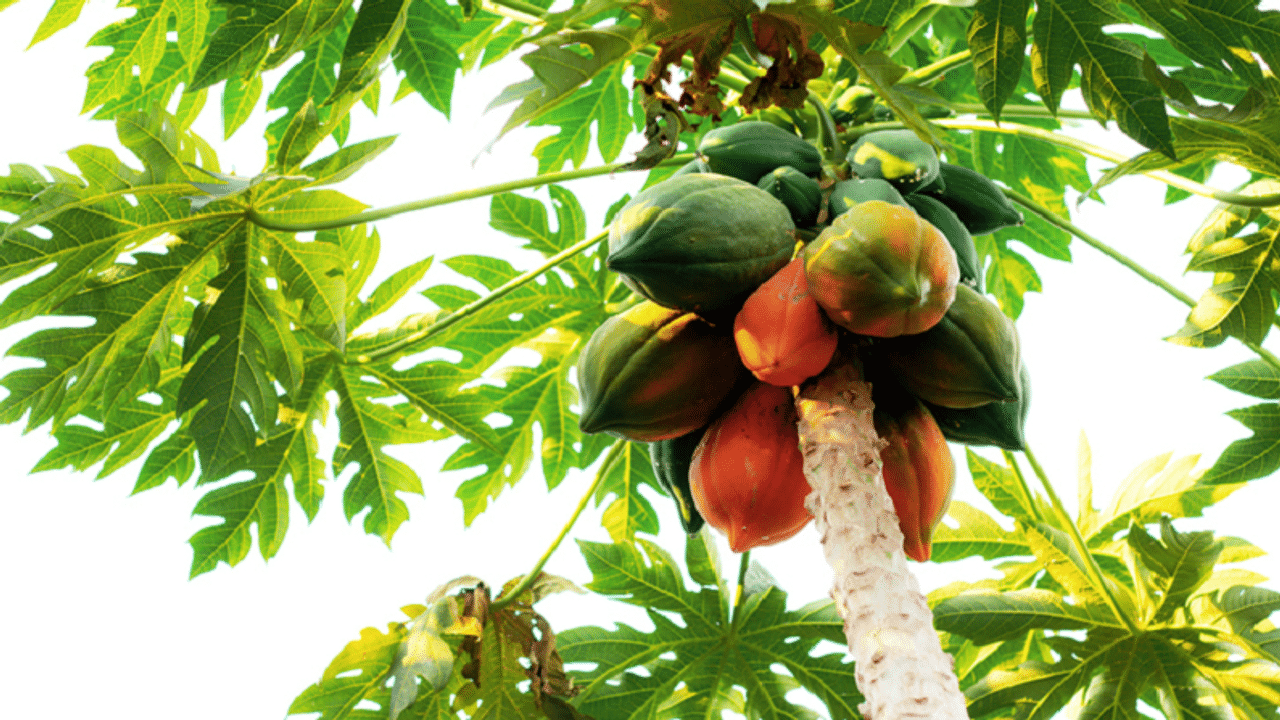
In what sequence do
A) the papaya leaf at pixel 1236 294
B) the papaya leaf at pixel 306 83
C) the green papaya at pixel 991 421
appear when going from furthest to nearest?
the papaya leaf at pixel 306 83
the papaya leaf at pixel 1236 294
the green papaya at pixel 991 421

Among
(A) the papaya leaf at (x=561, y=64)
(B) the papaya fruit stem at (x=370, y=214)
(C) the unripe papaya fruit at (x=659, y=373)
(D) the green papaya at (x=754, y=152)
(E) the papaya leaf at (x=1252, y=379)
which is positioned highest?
(A) the papaya leaf at (x=561, y=64)

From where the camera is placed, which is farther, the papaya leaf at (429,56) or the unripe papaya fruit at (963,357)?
the papaya leaf at (429,56)

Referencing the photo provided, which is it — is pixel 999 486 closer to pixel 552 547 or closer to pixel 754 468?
pixel 552 547

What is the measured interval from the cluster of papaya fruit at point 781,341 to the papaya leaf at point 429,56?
4.03ft

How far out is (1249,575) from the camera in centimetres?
259

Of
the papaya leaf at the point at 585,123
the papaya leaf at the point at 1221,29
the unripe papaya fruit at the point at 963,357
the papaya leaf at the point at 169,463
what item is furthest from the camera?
the papaya leaf at the point at 585,123

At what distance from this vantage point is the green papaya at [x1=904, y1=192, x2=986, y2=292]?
5.80 ft

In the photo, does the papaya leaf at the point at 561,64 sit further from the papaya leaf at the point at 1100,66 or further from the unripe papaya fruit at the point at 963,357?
the papaya leaf at the point at 1100,66

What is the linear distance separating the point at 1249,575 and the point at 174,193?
2678mm

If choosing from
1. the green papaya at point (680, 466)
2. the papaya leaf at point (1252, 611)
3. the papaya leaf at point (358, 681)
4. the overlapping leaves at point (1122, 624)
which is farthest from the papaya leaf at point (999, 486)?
the papaya leaf at point (358, 681)

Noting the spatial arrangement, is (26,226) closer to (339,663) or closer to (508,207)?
(339,663)

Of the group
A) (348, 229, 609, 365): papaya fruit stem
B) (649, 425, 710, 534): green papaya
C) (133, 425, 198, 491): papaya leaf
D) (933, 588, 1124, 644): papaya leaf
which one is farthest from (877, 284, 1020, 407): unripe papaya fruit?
(133, 425, 198, 491): papaya leaf

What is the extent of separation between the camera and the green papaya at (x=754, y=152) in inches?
73.7

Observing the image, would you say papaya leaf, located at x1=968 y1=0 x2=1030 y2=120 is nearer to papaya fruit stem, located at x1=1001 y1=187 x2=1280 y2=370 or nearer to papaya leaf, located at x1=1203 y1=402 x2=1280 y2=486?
papaya fruit stem, located at x1=1001 y1=187 x2=1280 y2=370
